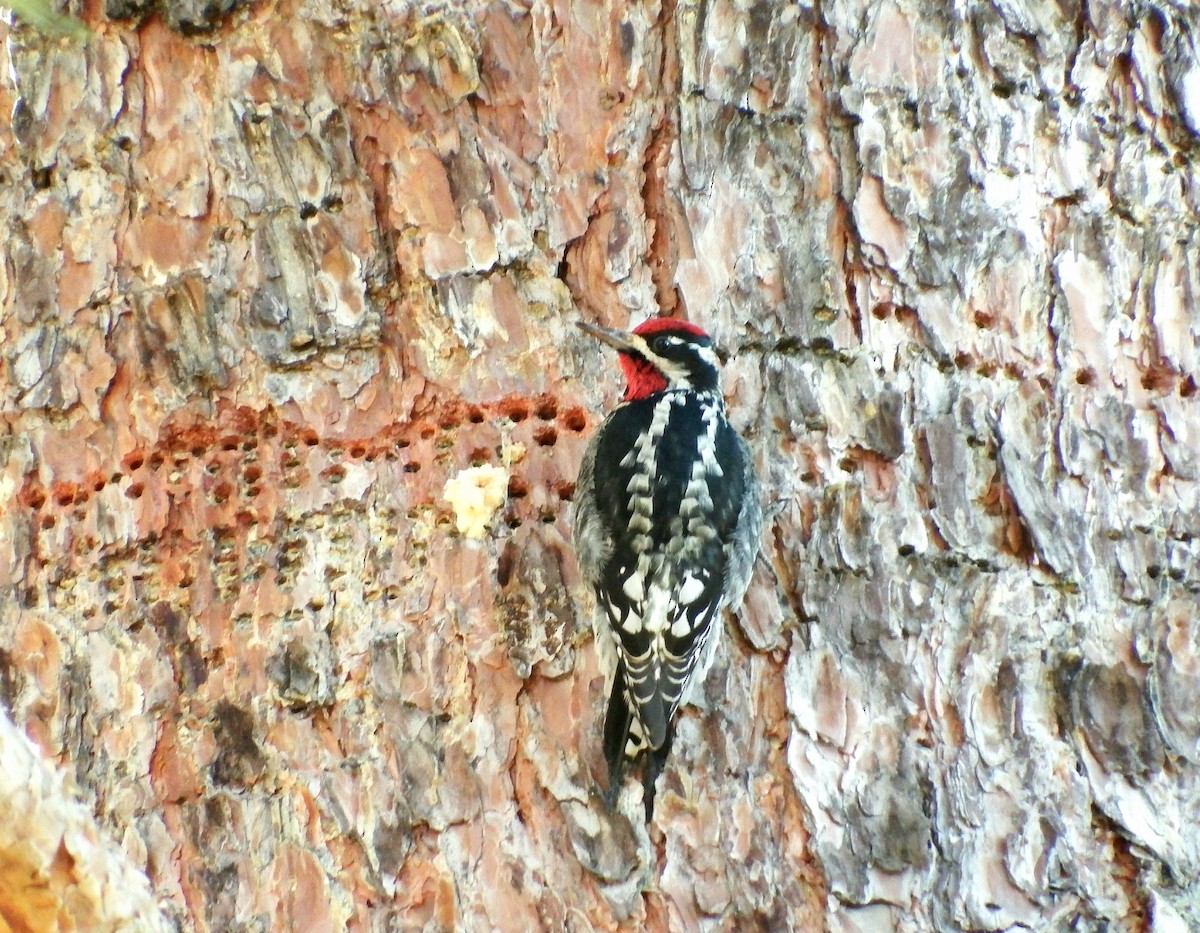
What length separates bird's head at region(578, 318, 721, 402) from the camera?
2.50m

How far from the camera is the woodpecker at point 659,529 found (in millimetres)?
2324

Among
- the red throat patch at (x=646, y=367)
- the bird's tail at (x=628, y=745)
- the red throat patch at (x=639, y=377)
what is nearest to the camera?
the bird's tail at (x=628, y=745)

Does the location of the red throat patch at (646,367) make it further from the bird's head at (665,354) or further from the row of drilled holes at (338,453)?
the row of drilled holes at (338,453)

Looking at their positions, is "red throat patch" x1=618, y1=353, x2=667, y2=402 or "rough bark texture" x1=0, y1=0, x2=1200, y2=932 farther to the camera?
"red throat patch" x1=618, y1=353, x2=667, y2=402

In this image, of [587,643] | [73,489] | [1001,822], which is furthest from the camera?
[73,489]

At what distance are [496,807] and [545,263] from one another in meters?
1.05

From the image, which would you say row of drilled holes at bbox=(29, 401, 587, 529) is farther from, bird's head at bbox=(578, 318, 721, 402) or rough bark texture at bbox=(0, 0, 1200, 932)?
bird's head at bbox=(578, 318, 721, 402)

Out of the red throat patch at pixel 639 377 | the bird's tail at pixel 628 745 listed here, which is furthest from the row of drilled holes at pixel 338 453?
the bird's tail at pixel 628 745

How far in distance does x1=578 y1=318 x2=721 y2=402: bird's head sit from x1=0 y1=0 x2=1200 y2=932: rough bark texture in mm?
52

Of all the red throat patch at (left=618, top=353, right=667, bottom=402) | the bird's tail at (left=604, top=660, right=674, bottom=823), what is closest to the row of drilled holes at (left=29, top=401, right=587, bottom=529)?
the red throat patch at (left=618, top=353, right=667, bottom=402)

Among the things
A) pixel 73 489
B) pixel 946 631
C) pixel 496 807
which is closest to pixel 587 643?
pixel 496 807

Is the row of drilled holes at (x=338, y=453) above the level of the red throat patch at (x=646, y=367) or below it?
below

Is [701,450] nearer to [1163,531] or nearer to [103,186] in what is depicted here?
[1163,531]

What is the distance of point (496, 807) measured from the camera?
2314mm
